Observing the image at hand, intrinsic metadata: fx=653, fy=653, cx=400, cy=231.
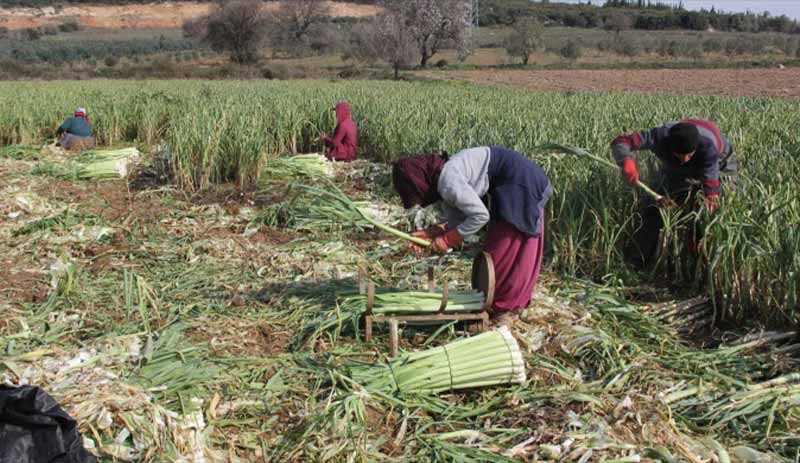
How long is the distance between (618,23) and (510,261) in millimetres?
71043

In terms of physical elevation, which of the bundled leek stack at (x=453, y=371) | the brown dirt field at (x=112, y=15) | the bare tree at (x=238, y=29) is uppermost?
the brown dirt field at (x=112, y=15)

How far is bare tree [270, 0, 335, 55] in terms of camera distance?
154 feet

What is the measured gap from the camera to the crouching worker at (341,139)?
8312mm

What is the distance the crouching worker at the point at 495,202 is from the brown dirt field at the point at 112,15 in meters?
66.8

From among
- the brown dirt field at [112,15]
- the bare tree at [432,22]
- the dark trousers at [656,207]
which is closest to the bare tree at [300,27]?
the bare tree at [432,22]

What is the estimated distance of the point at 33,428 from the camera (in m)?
2.13

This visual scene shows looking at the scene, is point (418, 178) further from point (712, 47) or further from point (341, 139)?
point (712, 47)

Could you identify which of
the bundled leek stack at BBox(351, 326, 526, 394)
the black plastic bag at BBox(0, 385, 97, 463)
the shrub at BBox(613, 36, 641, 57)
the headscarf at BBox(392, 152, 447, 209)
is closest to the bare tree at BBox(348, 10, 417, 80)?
the shrub at BBox(613, 36, 641, 57)

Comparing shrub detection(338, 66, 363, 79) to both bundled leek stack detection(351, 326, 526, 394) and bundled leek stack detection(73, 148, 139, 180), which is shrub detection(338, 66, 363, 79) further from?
bundled leek stack detection(351, 326, 526, 394)

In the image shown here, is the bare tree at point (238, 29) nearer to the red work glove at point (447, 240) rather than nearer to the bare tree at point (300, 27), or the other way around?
the bare tree at point (300, 27)

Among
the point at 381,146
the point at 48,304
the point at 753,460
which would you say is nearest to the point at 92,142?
the point at 381,146

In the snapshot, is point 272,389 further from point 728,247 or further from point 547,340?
point 728,247

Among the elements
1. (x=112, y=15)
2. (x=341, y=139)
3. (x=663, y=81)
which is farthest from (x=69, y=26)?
(x=341, y=139)

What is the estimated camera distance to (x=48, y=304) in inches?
149
